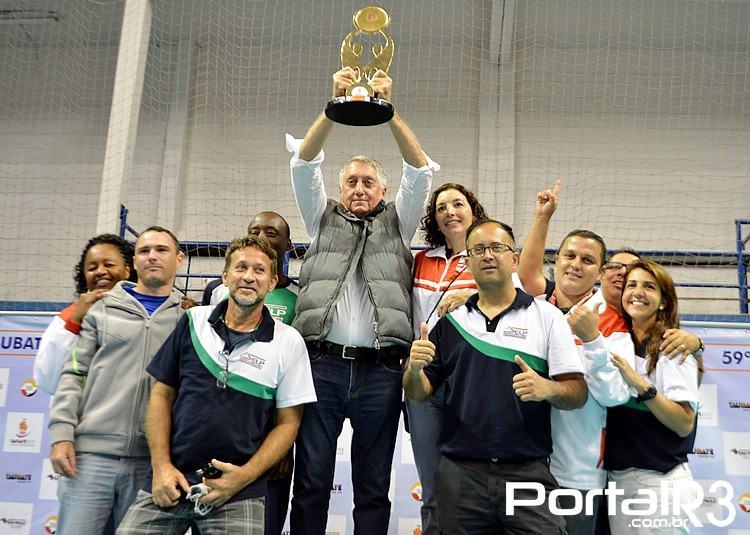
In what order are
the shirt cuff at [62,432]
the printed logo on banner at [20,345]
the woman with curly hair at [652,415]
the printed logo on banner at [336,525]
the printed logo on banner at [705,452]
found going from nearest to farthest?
the woman with curly hair at [652,415] < the shirt cuff at [62,432] < the printed logo on banner at [336,525] < the printed logo on banner at [705,452] < the printed logo on banner at [20,345]

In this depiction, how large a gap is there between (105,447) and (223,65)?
21.4ft

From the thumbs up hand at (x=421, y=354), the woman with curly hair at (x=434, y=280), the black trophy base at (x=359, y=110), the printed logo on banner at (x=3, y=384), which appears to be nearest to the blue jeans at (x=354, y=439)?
the woman with curly hair at (x=434, y=280)

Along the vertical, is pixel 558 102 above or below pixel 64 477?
above

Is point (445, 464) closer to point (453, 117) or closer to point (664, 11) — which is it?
point (453, 117)

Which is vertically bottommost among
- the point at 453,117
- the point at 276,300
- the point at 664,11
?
the point at 276,300

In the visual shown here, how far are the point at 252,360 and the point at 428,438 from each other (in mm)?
747

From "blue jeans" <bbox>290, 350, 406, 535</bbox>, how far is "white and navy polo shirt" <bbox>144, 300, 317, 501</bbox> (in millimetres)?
177

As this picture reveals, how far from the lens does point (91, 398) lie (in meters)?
2.78

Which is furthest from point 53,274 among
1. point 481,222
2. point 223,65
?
point 481,222

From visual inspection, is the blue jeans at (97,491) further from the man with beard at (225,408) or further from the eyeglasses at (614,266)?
the eyeglasses at (614,266)

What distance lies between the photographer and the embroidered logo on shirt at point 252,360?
2586 mm

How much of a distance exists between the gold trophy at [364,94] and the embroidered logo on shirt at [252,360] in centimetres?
104

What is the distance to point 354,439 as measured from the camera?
112 inches

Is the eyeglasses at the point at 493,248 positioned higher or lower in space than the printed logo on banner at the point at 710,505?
higher
